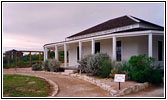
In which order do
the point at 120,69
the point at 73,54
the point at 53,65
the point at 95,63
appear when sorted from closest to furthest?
the point at 120,69 < the point at 95,63 < the point at 53,65 < the point at 73,54

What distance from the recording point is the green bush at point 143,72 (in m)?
8.90

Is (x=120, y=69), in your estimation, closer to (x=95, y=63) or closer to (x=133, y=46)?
(x=95, y=63)

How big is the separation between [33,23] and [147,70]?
1207 centimetres

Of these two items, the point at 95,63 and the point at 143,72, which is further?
the point at 95,63

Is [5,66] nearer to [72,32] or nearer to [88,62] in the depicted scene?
[72,32]

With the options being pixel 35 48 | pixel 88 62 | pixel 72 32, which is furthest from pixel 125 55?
pixel 35 48

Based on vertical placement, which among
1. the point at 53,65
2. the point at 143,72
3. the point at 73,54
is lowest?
the point at 53,65

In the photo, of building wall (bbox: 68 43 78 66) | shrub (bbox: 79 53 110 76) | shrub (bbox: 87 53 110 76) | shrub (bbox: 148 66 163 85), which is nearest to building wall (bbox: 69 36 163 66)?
shrub (bbox: 79 53 110 76)

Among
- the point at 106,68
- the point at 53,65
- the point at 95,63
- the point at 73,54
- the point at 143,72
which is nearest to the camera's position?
the point at 143,72

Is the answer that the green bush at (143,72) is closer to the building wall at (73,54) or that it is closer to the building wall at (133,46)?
the building wall at (133,46)

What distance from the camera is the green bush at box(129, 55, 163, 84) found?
890 centimetres

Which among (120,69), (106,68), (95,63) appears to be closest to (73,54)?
(95,63)

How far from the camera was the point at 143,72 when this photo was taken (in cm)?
885

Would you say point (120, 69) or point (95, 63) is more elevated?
point (95, 63)
